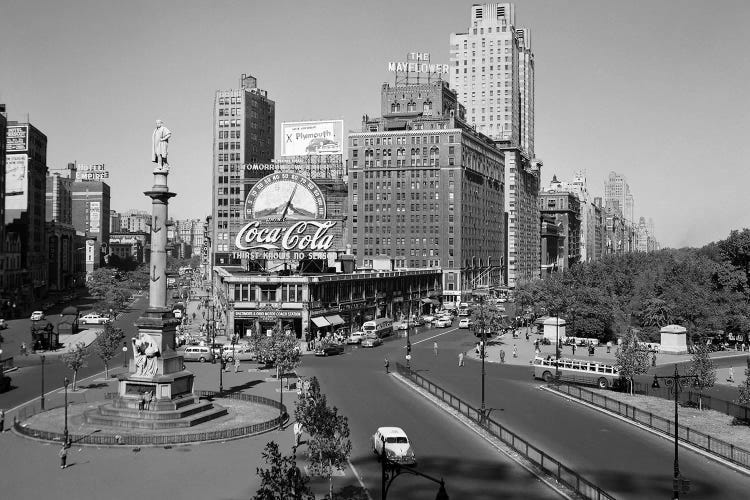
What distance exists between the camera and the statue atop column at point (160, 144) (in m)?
45.5

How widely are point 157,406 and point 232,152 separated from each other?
146504 mm

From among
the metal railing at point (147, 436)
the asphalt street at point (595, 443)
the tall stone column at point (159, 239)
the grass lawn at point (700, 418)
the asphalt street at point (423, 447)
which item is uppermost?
the tall stone column at point (159, 239)

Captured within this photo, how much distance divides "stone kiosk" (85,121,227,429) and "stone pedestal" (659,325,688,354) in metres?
55.1

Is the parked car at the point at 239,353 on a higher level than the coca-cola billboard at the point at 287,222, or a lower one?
lower

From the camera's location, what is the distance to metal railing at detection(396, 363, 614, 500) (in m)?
27.5

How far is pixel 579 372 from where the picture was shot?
2244 inches

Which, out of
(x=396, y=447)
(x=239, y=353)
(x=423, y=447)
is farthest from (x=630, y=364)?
(x=239, y=353)

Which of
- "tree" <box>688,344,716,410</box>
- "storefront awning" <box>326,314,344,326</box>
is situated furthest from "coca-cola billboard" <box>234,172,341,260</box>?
"tree" <box>688,344,716,410</box>

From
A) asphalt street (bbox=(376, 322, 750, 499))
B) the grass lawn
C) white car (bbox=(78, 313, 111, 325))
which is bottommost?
the grass lawn

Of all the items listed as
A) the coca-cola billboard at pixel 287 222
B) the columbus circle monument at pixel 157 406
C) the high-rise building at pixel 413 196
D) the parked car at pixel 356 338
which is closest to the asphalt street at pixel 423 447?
the columbus circle monument at pixel 157 406

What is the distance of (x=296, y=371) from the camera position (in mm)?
61375

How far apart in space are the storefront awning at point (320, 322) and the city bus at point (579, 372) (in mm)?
33901

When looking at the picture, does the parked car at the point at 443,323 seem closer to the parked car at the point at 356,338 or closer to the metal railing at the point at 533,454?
the parked car at the point at 356,338

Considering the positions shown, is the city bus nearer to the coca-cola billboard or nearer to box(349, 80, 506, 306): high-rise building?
the coca-cola billboard
